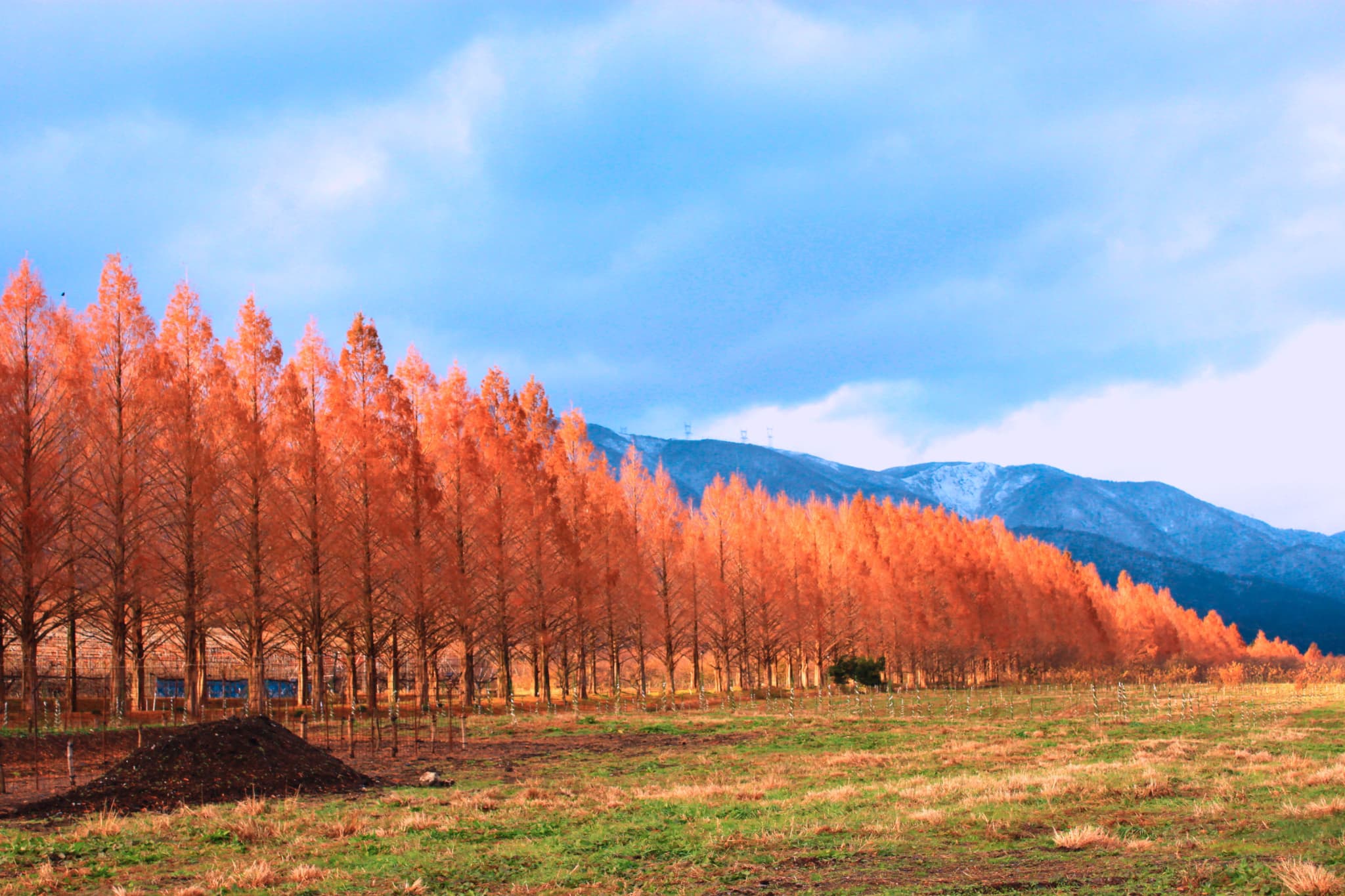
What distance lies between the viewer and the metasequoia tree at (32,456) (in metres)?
26.2

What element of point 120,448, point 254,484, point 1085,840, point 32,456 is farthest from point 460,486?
point 1085,840

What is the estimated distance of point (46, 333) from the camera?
94.4 ft

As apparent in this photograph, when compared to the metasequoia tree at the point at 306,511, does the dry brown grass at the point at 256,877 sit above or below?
below

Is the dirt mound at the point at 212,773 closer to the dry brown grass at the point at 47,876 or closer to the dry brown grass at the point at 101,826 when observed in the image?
the dry brown grass at the point at 101,826

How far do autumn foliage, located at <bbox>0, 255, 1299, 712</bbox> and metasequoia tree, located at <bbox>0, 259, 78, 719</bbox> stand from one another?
69 millimetres

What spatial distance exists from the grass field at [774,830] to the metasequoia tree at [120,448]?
13060 millimetres

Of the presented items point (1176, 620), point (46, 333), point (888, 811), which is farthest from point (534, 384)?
point (1176, 620)

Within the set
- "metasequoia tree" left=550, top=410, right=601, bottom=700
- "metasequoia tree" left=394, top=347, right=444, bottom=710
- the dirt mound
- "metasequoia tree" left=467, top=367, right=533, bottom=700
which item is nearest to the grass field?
the dirt mound

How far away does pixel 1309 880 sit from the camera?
771cm

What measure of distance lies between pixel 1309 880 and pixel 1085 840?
313 centimetres

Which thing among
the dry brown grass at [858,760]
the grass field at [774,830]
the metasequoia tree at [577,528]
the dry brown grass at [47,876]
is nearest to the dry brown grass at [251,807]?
the grass field at [774,830]

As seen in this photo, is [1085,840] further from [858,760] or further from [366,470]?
[366,470]

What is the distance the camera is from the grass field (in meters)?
9.48

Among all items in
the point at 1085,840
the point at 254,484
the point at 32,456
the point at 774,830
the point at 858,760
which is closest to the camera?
the point at 1085,840
